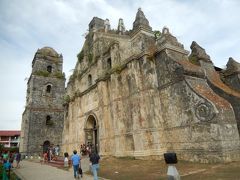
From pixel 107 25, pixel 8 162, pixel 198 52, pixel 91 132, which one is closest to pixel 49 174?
pixel 8 162

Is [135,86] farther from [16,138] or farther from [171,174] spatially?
[16,138]

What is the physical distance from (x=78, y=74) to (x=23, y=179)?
1304cm

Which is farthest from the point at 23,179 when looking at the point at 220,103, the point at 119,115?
the point at 220,103

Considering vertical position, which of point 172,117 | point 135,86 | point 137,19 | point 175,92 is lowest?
point 172,117

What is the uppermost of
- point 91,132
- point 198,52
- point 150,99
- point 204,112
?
point 198,52

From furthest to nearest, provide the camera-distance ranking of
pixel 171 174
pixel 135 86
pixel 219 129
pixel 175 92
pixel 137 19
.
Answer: pixel 137 19 → pixel 135 86 → pixel 175 92 → pixel 219 129 → pixel 171 174

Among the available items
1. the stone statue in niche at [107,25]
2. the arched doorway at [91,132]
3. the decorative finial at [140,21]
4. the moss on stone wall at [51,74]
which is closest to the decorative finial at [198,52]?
the decorative finial at [140,21]

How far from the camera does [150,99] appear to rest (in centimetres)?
1280

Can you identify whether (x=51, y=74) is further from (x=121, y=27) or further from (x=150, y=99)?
(x=150, y=99)

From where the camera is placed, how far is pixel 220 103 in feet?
33.3

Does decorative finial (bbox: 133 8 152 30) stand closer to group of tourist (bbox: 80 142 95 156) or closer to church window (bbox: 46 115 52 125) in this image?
group of tourist (bbox: 80 142 95 156)

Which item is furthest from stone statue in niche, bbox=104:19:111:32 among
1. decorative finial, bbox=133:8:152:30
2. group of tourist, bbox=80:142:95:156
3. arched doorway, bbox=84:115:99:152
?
group of tourist, bbox=80:142:95:156

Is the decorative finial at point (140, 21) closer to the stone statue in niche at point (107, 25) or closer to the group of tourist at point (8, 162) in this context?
the stone statue in niche at point (107, 25)

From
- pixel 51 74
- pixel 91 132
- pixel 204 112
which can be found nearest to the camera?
pixel 204 112
